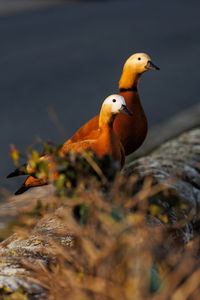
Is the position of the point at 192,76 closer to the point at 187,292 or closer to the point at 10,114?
the point at 10,114

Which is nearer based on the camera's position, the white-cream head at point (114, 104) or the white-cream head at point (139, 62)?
the white-cream head at point (114, 104)

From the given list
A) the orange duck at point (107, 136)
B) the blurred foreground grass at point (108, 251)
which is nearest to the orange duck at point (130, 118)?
the orange duck at point (107, 136)

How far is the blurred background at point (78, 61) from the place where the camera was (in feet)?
23.4

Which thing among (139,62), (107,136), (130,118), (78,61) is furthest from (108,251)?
(78,61)

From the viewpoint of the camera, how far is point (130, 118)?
3.72m

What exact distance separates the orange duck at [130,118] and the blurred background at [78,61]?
1.23 m

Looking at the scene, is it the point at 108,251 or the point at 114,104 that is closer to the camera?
the point at 108,251

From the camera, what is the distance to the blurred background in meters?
7.13

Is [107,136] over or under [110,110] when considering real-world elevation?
under

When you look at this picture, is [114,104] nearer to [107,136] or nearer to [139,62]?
[107,136]

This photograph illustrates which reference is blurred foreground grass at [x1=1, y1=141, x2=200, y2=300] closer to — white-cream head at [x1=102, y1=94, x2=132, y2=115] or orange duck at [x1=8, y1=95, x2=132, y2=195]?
orange duck at [x1=8, y1=95, x2=132, y2=195]

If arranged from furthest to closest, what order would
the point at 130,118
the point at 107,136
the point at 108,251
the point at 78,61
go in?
the point at 78,61, the point at 130,118, the point at 107,136, the point at 108,251

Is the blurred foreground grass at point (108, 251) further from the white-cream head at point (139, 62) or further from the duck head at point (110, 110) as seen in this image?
the white-cream head at point (139, 62)

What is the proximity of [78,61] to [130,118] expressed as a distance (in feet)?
19.3
